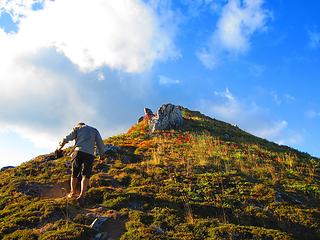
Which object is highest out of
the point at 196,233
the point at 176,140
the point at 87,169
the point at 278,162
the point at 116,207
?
the point at 176,140

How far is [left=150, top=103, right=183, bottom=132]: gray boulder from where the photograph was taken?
3228 cm

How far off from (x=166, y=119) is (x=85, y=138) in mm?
17565

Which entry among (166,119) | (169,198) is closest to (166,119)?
(166,119)

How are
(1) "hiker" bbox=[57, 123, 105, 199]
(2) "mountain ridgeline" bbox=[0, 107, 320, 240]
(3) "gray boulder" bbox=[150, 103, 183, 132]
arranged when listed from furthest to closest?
(3) "gray boulder" bbox=[150, 103, 183, 132] < (1) "hiker" bbox=[57, 123, 105, 199] < (2) "mountain ridgeline" bbox=[0, 107, 320, 240]

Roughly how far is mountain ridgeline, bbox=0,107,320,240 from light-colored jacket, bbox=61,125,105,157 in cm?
168

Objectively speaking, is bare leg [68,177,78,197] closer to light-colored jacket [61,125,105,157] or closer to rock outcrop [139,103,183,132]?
light-colored jacket [61,125,105,157]

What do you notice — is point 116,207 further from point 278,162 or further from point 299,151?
point 299,151

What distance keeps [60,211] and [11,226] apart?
1.61 metres

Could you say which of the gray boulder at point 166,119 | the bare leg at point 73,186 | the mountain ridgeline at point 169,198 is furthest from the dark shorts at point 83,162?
the gray boulder at point 166,119

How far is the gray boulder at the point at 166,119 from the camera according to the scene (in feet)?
106

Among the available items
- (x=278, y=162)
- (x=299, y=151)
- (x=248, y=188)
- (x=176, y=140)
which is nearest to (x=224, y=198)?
(x=248, y=188)

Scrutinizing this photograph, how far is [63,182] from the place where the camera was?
18.1m

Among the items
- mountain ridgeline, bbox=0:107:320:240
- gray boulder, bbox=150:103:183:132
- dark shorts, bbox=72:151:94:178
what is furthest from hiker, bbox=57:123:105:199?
gray boulder, bbox=150:103:183:132

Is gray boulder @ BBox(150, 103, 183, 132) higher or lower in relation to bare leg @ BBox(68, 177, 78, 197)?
higher
